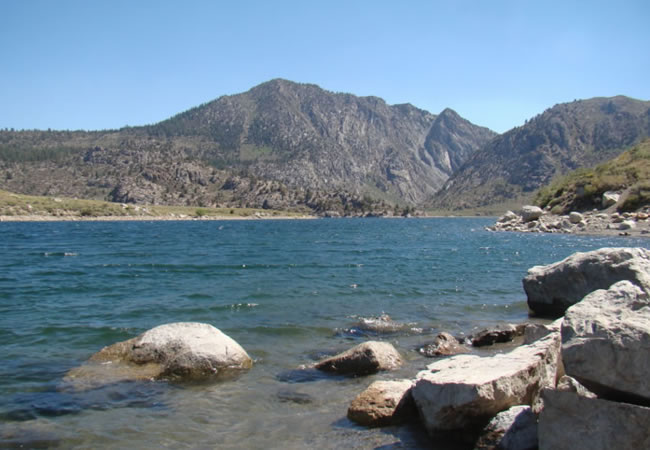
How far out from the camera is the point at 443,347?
16188 mm

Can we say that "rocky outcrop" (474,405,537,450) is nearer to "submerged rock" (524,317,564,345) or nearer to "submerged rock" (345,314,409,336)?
"submerged rock" (524,317,564,345)

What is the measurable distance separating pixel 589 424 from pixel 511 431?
1920 millimetres

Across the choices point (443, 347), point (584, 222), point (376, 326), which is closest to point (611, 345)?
point (443, 347)

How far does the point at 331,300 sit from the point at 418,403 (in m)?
16.7

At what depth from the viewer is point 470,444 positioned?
883 centimetres

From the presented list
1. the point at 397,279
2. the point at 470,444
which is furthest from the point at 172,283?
the point at 470,444

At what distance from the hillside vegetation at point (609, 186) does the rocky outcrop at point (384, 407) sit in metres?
75.3

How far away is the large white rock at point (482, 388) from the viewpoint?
858 centimetres

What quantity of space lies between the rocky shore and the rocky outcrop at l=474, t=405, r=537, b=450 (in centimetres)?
2

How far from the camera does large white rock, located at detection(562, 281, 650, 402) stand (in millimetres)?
5805

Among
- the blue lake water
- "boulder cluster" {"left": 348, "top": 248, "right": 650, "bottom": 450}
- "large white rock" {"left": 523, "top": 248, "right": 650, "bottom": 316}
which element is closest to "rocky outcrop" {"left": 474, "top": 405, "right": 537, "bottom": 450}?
"boulder cluster" {"left": 348, "top": 248, "right": 650, "bottom": 450}

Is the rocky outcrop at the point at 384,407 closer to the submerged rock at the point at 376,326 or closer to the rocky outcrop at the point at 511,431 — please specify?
the rocky outcrop at the point at 511,431

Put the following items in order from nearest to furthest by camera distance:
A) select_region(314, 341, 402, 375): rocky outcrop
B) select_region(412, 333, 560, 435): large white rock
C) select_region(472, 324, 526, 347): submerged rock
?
select_region(412, 333, 560, 435): large white rock < select_region(314, 341, 402, 375): rocky outcrop < select_region(472, 324, 526, 347): submerged rock

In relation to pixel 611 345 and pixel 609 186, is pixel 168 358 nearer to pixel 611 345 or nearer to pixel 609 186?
pixel 611 345
